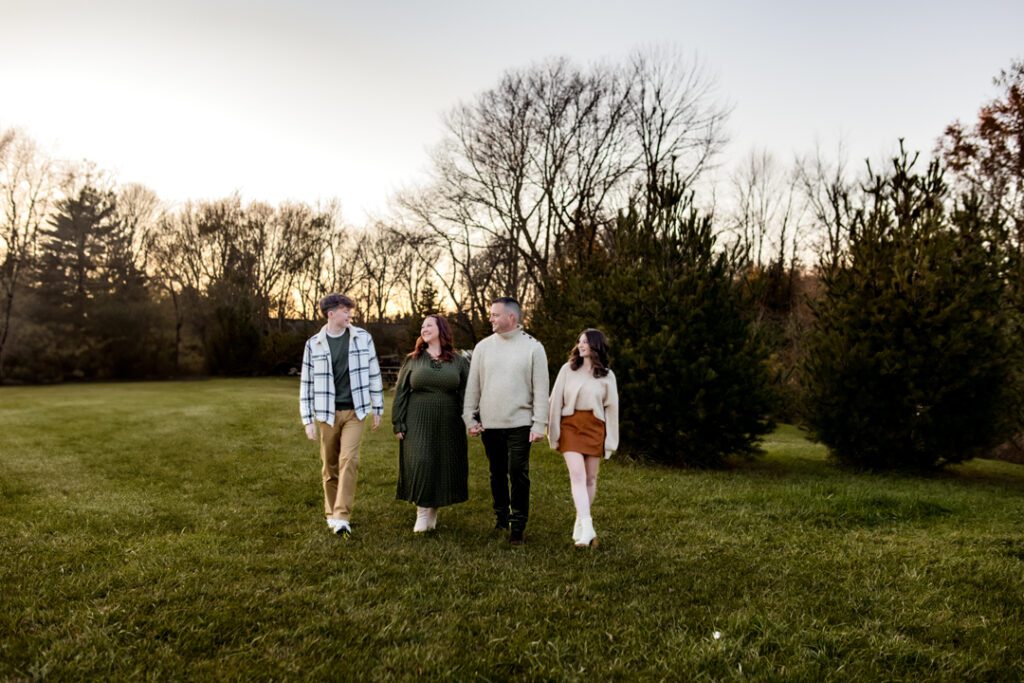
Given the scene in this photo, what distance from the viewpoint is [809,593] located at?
14.3 ft

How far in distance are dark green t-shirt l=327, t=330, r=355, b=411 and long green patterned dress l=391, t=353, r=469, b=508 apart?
0.49 metres

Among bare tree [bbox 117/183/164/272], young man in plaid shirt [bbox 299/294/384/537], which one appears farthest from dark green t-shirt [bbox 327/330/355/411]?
bare tree [bbox 117/183/164/272]

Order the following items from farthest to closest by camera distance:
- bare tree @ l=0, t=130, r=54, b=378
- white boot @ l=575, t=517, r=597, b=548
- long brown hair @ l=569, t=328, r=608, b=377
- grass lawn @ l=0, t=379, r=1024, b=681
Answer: bare tree @ l=0, t=130, r=54, b=378, long brown hair @ l=569, t=328, r=608, b=377, white boot @ l=575, t=517, r=597, b=548, grass lawn @ l=0, t=379, r=1024, b=681

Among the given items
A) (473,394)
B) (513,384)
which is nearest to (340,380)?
(473,394)

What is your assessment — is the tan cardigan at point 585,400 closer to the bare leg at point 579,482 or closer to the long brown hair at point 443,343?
the bare leg at point 579,482

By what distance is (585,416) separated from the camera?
5.77 meters

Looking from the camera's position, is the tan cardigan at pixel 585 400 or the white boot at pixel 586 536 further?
the tan cardigan at pixel 585 400

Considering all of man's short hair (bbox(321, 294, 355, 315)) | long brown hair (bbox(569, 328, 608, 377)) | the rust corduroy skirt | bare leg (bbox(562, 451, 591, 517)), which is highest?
man's short hair (bbox(321, 294, 355, 315))

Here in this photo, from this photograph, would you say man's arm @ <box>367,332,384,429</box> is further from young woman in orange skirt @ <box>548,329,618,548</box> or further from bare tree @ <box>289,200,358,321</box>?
bare tree @ <box>289,200,358,321</box>

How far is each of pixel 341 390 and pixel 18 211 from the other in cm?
4051

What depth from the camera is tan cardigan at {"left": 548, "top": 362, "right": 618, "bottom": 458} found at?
5.77 m

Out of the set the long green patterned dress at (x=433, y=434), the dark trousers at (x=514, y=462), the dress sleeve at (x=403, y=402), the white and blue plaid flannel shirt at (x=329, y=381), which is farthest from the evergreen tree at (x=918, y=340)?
the white and blue plaid flannel shirt at (x=329, y=381)

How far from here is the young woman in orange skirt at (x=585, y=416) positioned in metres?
5.71

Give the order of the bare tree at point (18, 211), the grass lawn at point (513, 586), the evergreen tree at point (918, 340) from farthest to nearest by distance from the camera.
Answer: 1. the bare tree at point (18, 211)
2. the evergreen tree at point (918, 340)
3. the grass lawn at point (513, 586)
